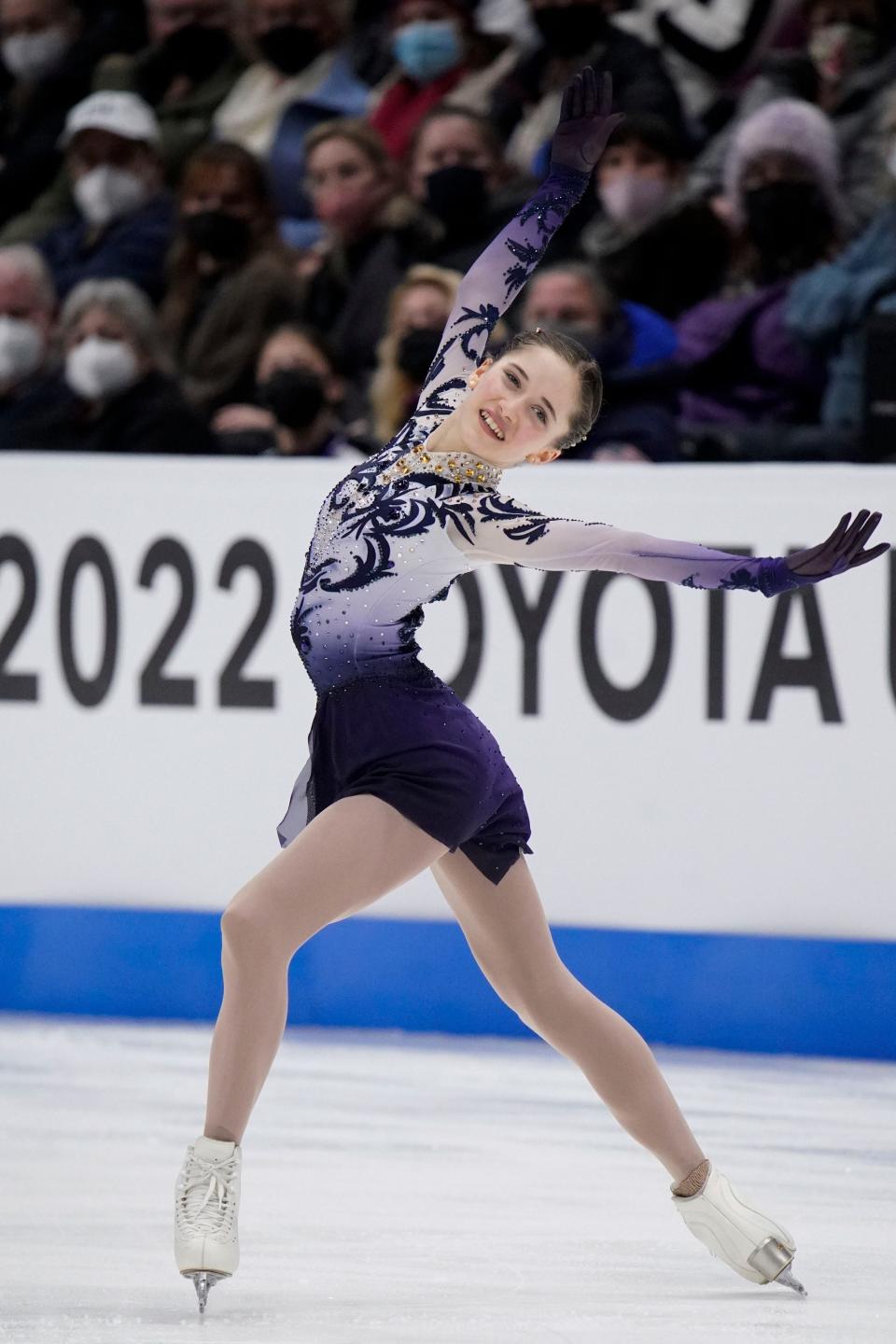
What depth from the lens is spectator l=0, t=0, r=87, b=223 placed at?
6.63 metres

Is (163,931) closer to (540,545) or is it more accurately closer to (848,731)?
(848,731)

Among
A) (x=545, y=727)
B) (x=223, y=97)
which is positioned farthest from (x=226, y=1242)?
(x=223, y=97)

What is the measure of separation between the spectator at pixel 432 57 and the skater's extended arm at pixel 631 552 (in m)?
3.67

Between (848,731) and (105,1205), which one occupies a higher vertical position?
(848,731)

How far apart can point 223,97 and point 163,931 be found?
3.06 metres

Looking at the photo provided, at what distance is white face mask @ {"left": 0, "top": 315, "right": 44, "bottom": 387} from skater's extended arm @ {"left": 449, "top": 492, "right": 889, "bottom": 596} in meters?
3.53

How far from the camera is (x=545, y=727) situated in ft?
14.3

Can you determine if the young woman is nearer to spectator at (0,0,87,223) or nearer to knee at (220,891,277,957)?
knee at (220,891,277,957)

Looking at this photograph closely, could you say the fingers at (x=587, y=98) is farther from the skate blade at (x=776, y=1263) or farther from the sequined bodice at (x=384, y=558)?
the skate blade at (x=776, y=1263)

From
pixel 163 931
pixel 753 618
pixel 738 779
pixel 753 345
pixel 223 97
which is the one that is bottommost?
pixel 163 931

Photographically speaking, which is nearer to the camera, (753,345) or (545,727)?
(545,727)

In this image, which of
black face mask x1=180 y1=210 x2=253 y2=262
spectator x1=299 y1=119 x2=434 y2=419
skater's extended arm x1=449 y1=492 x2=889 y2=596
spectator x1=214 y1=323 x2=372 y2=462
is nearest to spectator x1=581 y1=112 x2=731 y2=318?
spectator x1=299 y1=119 x2=434 y2=419

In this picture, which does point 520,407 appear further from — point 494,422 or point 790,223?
point 790,223

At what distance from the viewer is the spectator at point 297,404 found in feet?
17.0
